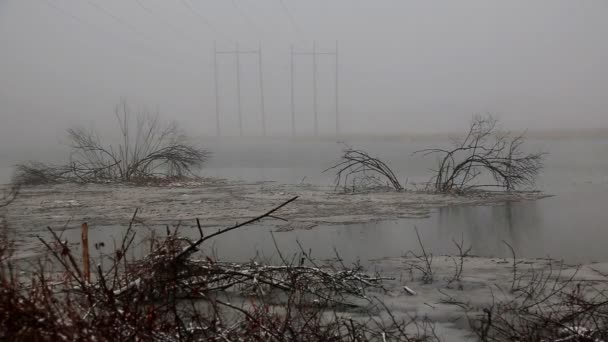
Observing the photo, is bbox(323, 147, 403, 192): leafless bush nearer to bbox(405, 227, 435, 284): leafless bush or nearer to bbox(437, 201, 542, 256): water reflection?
bbox(437, 201, 542, 256): water reflection

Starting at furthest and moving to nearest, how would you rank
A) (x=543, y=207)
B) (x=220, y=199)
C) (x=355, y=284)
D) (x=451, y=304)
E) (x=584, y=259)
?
(x=220, y=199) < (x=543, y=207) < (x=584, y=259) < (x=355, y=284) < (x=451, y=304)

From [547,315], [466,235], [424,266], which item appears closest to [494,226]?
[466,235]

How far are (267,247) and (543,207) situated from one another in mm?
9084

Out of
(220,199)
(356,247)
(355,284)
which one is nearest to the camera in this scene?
(355,284)

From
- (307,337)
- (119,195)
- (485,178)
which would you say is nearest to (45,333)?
(307,337)

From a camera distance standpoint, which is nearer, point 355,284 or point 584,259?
point 355,284

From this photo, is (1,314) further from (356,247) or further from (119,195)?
(119,195)

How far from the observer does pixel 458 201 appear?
16484 millimetres

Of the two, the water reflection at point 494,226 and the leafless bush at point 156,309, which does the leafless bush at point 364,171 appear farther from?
the leafless bush at point 156,309

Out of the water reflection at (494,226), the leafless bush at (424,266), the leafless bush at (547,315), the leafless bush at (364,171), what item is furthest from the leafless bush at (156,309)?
the leafless bush at (364,171)

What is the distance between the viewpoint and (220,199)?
56.2ft

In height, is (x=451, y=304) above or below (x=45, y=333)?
below

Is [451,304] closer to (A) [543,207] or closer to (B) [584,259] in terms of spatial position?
(B) [584,259]

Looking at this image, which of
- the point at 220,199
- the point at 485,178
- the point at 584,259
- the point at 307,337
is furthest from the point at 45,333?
the point at 485,178
